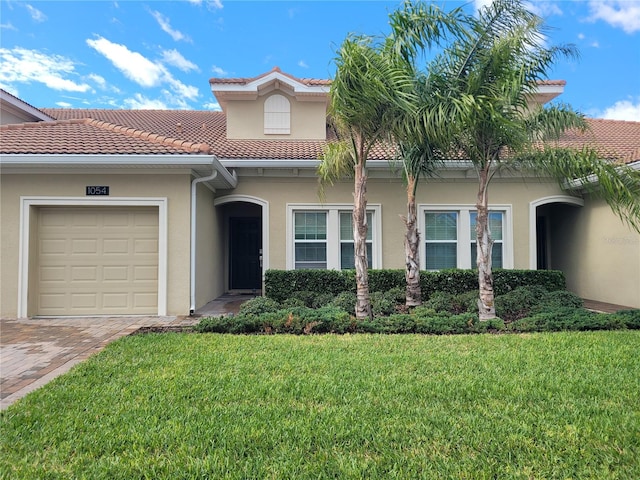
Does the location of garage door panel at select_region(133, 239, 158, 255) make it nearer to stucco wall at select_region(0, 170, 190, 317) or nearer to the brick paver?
stucco wall at select_region(0, 170, 190, 317)

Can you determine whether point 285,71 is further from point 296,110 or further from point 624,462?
point 624,462

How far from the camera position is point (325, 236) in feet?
34.4

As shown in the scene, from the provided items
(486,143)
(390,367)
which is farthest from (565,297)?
(390,367)

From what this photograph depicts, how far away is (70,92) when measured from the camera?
14438 mm

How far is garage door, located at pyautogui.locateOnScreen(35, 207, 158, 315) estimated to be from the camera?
8516 millimetres

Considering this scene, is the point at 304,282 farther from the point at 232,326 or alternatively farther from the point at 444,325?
the point at 444,325

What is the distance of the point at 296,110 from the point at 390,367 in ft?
31.4

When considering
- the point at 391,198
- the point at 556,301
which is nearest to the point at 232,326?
the point at 391,198

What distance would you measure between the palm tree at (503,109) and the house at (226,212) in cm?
212

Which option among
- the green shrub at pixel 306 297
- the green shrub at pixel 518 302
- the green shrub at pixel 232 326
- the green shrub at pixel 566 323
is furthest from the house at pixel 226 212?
the green shrub at pixel 566 323

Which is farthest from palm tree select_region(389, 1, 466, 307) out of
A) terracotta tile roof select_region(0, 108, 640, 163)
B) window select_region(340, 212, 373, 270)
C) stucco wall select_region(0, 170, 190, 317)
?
stucco wall select_region(0, 170, 190, 317)

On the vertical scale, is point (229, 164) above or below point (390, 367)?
above

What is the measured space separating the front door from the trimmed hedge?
143 inches

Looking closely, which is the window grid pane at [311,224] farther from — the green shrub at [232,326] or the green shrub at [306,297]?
the green shrub at [232,326]
